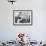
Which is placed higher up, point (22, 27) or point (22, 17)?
point (22, 17)

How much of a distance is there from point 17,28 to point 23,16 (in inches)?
19.2

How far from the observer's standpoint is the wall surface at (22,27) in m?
4.79

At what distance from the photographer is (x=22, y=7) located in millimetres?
4820

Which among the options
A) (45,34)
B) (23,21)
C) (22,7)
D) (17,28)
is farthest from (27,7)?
(45,34)

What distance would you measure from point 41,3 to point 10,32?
154cm

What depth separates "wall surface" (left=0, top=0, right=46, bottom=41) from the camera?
4793 millimetres

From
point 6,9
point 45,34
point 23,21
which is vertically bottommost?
point 45,34

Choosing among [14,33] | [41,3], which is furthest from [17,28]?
[41,3]

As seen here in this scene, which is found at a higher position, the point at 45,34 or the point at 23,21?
the point at 23,21

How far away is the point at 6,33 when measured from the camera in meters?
4.82

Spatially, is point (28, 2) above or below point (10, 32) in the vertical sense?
above

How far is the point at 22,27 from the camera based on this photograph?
15.8ft

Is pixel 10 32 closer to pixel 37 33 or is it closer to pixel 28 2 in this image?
pixel 37 33

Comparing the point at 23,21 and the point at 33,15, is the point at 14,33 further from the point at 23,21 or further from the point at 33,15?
the point at 33,15
